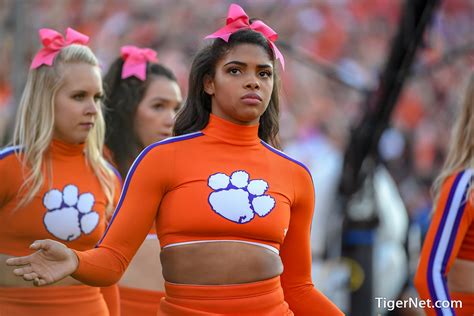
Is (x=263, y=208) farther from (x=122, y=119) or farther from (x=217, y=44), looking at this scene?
(x=122, y=119)

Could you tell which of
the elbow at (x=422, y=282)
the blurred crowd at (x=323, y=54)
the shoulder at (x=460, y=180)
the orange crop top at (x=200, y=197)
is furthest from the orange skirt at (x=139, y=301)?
the blurred crowd at (x=323, y=54)

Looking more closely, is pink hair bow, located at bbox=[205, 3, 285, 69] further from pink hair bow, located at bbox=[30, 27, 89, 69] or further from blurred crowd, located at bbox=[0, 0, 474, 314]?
blurred crowd, located at bbox=[0, 0, 474, 314]

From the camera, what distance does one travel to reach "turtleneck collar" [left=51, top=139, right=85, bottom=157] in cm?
571


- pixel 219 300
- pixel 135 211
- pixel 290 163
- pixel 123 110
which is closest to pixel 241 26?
pixel 290 163

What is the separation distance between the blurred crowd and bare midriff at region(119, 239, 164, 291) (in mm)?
3832

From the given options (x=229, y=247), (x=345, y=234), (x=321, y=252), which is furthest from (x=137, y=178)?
(x=321, y=252)

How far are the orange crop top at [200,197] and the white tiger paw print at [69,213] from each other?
3.58 ft

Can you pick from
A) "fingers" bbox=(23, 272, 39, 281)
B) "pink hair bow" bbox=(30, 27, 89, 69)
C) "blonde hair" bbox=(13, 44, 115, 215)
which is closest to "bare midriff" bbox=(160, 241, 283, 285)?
"fingers" bbox=(23, 272, 39, 281)

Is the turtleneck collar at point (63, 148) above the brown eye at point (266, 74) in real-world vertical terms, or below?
below

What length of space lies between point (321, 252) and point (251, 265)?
21.6ft

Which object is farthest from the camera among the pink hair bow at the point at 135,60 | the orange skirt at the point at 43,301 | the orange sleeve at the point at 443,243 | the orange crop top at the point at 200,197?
the pink hair bow at the point at 135,60

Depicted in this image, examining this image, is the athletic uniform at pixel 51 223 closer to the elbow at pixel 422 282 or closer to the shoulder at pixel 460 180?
the elbow at pixel 422 282

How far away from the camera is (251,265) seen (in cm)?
439

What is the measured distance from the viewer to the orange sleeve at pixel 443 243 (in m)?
5.25
